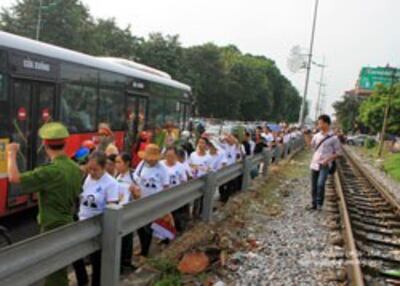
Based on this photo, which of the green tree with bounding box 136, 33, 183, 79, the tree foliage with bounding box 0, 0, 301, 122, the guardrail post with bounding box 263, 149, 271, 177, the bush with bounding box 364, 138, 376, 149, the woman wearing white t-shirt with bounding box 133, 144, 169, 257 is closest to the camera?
the woman wearing white t-shirt with bounding box 133, 144, 169, 257

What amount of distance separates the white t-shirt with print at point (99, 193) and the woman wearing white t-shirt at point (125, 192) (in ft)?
1.28

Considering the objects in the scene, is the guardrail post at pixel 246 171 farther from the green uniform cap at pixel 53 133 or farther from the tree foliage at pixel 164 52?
the tree foliage at pixel 164 52

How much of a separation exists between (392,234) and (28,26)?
142ft

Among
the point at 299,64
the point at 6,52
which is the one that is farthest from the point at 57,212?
the point at 299,64

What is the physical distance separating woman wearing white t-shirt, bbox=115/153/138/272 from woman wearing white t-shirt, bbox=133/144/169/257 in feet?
1.13

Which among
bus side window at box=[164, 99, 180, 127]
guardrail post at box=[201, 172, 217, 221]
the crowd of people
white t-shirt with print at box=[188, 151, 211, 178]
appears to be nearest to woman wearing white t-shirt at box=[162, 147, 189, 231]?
the crowd of people

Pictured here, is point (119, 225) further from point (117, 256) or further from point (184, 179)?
point (184, 179)

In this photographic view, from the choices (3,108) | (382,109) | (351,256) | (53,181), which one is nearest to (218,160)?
(351,256)

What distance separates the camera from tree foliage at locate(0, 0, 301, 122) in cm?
4678

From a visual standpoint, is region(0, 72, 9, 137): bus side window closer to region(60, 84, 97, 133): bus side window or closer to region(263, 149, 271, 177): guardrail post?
region(60, 84, 97, 133): bus side window

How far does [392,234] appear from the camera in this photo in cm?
1014

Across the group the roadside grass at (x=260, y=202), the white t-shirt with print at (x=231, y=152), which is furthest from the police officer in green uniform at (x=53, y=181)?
the white t-shirt with print at (x=231, y=152)

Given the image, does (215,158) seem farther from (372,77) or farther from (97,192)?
(372,77)

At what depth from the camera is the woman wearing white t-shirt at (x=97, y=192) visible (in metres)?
5.16
